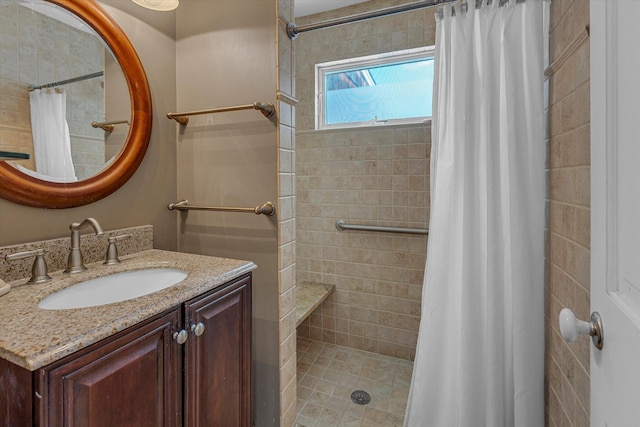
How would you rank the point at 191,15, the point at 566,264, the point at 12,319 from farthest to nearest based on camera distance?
the point at 191,15
the point at 566,264
the point at 12,319

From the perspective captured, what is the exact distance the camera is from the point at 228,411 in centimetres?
104

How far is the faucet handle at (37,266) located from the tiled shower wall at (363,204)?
64.8 inches

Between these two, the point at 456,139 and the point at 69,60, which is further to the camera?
the point at 456,139

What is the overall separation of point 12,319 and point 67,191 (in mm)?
554

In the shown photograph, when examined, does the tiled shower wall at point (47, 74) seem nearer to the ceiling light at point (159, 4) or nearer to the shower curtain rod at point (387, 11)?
the ceiling light at point (159, 4)

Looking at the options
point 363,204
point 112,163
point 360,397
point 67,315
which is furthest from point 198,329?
point 363,204

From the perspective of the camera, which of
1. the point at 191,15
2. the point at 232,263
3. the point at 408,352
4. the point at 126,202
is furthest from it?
the point at 408,352

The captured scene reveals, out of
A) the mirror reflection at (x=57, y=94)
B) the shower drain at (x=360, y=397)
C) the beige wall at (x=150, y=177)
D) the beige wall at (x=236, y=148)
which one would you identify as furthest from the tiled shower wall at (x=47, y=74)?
the shower drain at (x=360, y=397)

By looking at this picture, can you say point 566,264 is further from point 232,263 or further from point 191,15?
point 191,15

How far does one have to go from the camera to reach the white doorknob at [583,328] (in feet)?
1.78

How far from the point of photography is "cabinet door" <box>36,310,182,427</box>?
1.91ft

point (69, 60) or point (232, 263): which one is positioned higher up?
point (69, 60)
